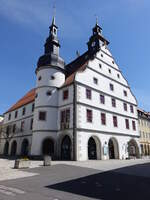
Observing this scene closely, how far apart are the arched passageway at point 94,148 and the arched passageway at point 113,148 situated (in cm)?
360

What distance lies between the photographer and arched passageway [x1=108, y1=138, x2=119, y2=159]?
83.3 ft

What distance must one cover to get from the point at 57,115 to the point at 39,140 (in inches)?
166

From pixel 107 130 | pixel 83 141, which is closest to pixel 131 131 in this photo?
pixel 107 130

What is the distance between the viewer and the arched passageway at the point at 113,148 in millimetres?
25395

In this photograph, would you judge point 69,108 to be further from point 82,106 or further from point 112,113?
point 112,113

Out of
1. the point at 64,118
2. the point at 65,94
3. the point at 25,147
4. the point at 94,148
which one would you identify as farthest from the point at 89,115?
the point at 25,147

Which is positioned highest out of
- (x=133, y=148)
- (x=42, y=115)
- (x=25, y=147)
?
(x=42, y=115)

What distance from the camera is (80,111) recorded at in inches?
826

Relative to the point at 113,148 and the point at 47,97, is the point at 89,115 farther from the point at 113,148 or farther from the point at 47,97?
the point at 113,148

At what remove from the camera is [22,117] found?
31.6 m

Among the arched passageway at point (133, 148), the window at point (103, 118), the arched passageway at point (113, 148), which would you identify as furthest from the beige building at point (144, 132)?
the window at point (103, 118)

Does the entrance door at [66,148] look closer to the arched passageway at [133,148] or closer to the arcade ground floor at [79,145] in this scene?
the arcade ground floor at [79,145]

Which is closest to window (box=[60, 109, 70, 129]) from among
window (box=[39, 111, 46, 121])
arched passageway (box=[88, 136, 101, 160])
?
window (box=[39, 111, 46, 121])

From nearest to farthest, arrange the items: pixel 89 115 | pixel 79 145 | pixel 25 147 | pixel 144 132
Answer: pixel 79 145 → pixel 89 115 → pixel 25 147 → pixel 144 132
